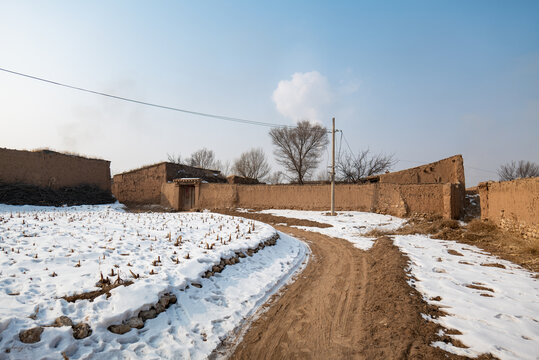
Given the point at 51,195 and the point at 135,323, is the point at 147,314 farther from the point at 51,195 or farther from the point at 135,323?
the point at 51,195

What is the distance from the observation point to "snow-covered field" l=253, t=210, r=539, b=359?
3219mm

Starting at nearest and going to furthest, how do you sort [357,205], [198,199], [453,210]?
1. [453,210]
2. [357,205]
3. [198,199]

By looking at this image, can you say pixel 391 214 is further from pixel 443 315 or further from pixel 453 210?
pixel 443 315

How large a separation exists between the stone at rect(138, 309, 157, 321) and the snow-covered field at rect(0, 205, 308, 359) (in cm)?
7

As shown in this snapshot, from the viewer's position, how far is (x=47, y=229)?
800cm

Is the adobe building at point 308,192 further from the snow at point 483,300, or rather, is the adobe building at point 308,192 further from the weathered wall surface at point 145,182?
the snow at point 483,300

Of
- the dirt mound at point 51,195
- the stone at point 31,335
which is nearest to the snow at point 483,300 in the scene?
the stone at point 31,335

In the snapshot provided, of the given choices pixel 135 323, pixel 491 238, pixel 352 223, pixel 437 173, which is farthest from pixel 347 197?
pixel 135 323

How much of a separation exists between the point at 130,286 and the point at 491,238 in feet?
37.2

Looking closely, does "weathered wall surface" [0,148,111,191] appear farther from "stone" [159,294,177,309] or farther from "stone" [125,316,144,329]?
"stone" [125,316,144,329]

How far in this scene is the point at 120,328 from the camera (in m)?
3.30

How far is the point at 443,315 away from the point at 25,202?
2156 centimetres

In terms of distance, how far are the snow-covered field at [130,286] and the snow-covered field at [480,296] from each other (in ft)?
9.87

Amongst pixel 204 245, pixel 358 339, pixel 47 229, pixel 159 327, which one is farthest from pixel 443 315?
pixel 47 229
